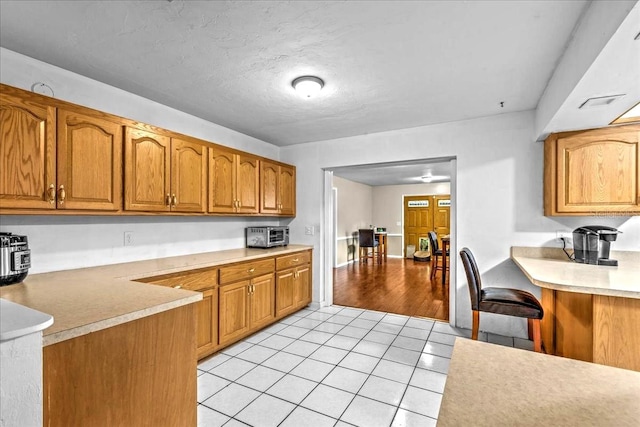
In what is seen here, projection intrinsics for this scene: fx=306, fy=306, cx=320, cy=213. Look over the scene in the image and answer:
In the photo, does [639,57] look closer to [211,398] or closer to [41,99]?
[211,398]

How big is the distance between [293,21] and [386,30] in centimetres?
54

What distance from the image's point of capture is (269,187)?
384 centimetres

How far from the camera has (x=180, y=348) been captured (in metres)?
1.57

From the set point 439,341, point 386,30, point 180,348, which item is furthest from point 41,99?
point 439,341

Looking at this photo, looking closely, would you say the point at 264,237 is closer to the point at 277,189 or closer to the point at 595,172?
the point at 277,189

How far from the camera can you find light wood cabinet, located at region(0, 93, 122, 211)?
1756 mm

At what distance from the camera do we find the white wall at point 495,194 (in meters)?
3.00

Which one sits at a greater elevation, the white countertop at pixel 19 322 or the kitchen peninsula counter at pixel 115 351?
the white countertop at pixel 19 322

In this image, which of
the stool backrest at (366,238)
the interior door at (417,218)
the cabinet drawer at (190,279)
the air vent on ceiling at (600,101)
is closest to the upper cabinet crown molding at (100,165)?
the cabinet drawer at (190,279)

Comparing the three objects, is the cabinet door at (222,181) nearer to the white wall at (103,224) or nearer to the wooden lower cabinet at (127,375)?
the white wall at (103,224)

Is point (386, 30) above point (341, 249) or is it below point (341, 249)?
above

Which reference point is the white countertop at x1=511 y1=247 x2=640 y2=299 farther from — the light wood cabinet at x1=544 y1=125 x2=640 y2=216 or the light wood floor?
the light wood floor

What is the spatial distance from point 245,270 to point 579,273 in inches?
107

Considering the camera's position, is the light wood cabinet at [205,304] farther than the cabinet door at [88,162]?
Yes
